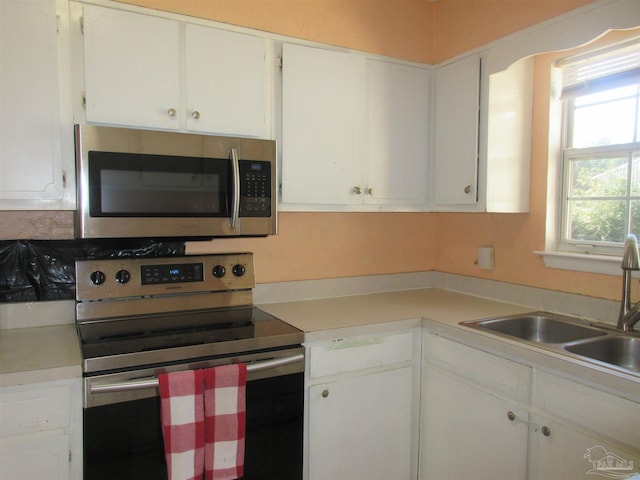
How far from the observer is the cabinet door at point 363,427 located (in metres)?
1.79

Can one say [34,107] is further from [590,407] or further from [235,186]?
[590,407]

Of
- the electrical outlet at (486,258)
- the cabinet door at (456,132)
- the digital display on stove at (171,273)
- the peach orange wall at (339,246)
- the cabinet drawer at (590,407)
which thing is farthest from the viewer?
the electrical outlet at (486,258)

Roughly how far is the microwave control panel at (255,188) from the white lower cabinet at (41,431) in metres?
0.85

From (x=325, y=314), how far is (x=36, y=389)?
111 cm

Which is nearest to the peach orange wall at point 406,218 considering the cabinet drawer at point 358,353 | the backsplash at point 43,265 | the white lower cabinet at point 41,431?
the backsplash at point 43,265

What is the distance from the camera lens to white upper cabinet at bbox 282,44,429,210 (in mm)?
2006

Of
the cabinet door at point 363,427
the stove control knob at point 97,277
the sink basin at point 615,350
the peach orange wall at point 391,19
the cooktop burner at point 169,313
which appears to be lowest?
the cabinet door at point 363,427

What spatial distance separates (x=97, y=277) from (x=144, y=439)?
2.31 feet

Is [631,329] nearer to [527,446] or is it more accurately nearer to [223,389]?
[527,446]

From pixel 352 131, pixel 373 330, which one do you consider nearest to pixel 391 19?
pixel 352 131

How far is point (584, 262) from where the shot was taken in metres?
1.96

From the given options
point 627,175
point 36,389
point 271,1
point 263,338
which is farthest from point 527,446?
point 271,1

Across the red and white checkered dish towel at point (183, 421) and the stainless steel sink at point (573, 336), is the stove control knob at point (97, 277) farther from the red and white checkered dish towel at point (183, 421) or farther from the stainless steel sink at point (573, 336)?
the stainless steel sink at point (573, 336)

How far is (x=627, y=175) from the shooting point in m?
1.88
